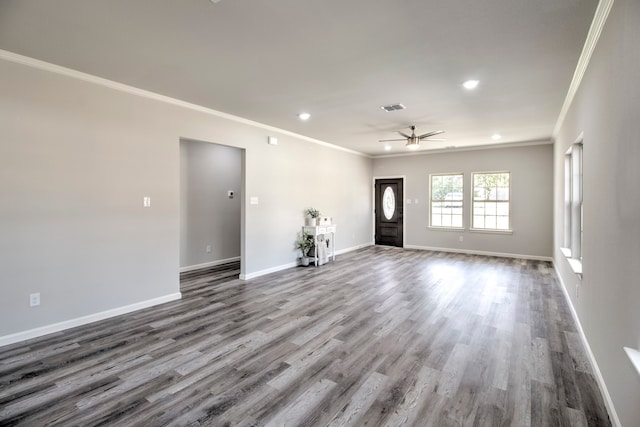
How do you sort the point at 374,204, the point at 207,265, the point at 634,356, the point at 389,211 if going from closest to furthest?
the point at 634,356 < the point at 207,265 < the point at 389,211 < the point at 374,204

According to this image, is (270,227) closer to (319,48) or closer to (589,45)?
(319,48)

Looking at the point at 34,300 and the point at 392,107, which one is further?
the point at 392,107

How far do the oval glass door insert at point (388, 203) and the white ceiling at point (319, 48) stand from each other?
484 cm

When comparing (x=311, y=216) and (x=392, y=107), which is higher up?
(x=392, y=107)

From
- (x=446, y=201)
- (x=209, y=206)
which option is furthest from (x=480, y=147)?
(x=209, y=206)

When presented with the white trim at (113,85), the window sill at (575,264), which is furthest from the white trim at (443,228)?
the white trim at (113,85)

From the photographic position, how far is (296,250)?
6.54m

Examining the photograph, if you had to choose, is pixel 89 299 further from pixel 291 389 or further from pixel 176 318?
pixel 291 389

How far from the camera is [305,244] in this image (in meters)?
6.50

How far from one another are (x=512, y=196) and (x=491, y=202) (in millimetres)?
470

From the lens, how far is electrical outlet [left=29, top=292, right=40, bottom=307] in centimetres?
310

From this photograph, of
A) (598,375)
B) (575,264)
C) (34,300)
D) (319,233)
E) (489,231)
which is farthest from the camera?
(489,231)

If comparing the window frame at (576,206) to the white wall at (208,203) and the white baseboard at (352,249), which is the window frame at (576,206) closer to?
the white baseboard at (352,249)

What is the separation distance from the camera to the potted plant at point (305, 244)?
6.50 m
